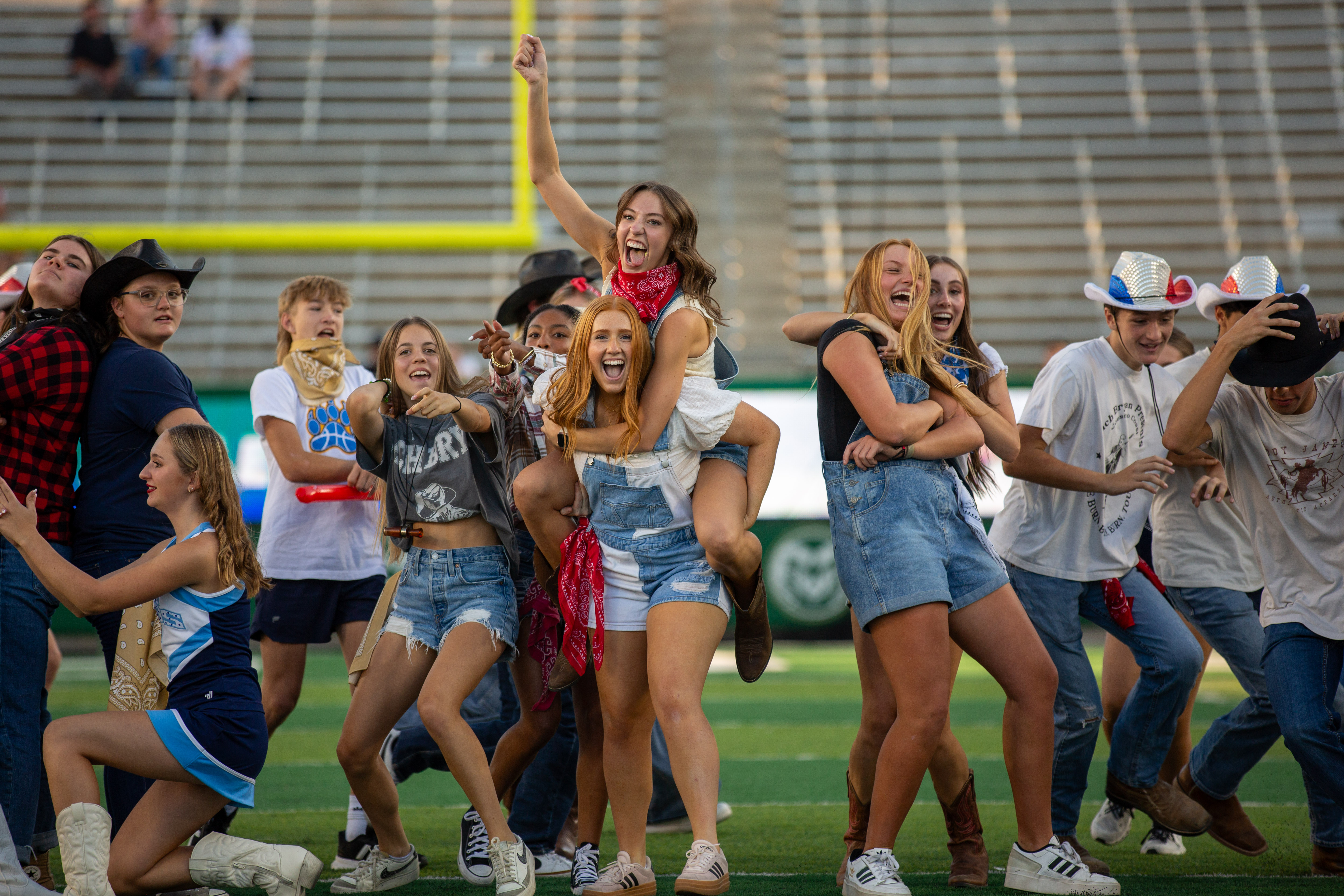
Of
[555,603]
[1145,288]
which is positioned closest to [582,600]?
[555,603]

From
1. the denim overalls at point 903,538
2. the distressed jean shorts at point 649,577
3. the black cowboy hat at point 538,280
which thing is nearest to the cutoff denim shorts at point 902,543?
the denim overalls at point 903,538

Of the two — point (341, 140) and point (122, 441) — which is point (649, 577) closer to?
point (122, 441)

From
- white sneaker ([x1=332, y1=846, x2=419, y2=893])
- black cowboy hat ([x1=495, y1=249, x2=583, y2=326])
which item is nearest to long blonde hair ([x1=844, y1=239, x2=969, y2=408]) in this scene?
black cowboy hat ([x1=495, y1=249, x2=583, y2=326])

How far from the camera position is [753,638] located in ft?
13.7

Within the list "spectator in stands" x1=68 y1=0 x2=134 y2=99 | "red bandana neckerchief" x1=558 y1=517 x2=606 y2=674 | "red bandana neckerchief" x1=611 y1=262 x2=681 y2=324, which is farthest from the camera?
"spectator in stands" x1=68 y1=0 x2=134 y2=99

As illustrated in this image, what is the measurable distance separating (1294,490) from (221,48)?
16.6 metres

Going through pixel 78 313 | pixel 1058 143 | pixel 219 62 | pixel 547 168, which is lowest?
pixel 78 313

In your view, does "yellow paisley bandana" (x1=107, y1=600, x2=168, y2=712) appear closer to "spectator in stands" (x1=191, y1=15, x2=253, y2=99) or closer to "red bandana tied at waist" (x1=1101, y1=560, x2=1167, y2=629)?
"red bandana tied at waist" (x1=1101, y1=560, x2=1167, y2=629)

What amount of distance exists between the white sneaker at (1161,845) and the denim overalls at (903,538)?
1564 mm

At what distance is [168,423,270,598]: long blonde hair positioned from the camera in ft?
12.7

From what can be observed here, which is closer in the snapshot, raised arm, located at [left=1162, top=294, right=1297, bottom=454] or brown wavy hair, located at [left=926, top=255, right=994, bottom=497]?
raised arm, located at [left=1162, top=294, right=1297, bottom=454]

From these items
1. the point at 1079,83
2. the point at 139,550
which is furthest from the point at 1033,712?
→ the point at 1079,83

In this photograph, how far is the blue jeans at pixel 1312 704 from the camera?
13.5ft

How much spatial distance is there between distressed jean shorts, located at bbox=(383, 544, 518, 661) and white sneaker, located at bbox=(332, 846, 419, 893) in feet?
2.29
